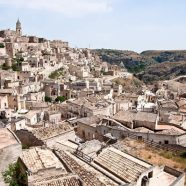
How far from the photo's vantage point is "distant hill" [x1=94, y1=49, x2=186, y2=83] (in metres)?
127

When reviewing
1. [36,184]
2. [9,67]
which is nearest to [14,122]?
[36,184]

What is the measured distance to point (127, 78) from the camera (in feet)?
278

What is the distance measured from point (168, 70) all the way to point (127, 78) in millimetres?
54972

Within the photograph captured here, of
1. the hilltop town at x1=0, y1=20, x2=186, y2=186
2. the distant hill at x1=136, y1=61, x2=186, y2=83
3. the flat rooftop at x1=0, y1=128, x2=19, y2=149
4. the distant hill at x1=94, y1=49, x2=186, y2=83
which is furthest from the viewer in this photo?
the distant hill at x1=94, y1=49, x2=186, y2=83

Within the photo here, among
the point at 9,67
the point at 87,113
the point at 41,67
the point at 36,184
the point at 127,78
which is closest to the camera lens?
the point at 36,184

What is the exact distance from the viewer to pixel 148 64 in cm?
17638

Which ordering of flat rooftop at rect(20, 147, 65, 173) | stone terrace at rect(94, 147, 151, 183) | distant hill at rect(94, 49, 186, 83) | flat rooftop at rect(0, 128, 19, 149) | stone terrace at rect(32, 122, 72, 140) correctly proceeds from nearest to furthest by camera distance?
flat rooftop at rect(20, 147, 65, 173)
flat rooftop at rect(0, 128, 19, 149)
stone terrace at rect(94, 147, 151, 183)
stone terrace at rect(32, 122, 72, 140)
distant hill at rect(94, 49, 186, 83)

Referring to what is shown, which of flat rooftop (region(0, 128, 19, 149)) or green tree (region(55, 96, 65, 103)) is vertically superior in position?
flat rooftop (region(0, 128, 19, 149))

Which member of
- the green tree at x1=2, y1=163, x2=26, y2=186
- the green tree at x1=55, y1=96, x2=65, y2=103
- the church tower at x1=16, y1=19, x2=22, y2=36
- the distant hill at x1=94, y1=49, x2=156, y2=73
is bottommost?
the green tree at x1=55, y1=96, x2=65, y2=103

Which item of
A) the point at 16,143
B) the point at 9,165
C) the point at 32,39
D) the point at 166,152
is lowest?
the point at 166,152

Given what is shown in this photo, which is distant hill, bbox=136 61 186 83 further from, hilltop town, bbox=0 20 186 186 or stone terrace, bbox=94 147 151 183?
stone terrace, bbox=94 147 151 183

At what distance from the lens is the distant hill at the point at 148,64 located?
12746 cm

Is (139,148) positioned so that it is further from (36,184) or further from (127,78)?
(127,78)

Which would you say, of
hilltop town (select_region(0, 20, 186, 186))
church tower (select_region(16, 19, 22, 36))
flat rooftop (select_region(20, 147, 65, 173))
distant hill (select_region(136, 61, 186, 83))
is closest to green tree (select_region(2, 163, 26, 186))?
hilltop town (select_region(0, 20, 186, 186))
